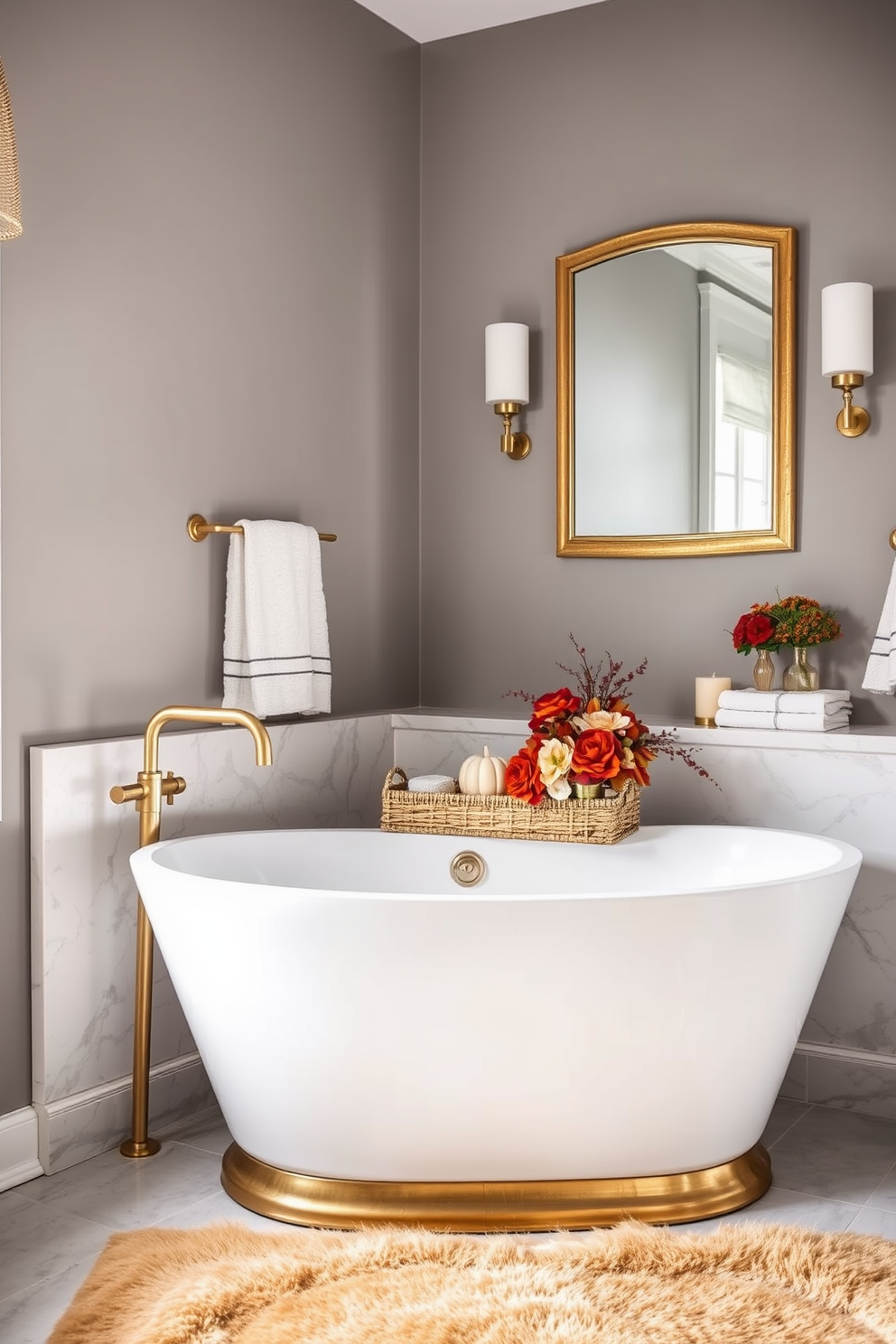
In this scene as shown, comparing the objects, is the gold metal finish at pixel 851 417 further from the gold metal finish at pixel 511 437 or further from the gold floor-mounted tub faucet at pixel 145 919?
the gold floor-mounted tub faucet at pixel 145 919

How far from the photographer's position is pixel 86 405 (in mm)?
2547

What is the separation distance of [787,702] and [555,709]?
1.78 ft

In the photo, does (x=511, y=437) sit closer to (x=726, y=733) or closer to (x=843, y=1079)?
(x=726, y=733)

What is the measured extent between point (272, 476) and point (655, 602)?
3.46 ft

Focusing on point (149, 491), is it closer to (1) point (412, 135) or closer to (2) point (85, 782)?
(2) point (85, 782)

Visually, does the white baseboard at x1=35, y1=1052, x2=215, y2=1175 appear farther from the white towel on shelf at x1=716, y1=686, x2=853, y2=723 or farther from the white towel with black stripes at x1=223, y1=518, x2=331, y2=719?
the white towel on shelf at x1=716, y1=686, x2=853, y2=723

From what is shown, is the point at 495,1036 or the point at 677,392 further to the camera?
the point at 677,392

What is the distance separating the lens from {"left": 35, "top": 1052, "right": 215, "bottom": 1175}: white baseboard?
242 cm

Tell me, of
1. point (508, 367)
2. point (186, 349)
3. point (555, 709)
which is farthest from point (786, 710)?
point (186, 349)

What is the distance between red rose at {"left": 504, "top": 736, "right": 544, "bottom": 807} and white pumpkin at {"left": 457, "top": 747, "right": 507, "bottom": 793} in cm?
8

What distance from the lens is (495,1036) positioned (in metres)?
2.07

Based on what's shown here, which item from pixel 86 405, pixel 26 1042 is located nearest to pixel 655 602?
pixel 86 405

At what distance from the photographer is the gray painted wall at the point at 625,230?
2.95 m

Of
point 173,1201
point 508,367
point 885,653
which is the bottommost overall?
point 173,1201
